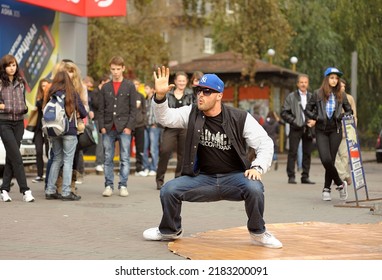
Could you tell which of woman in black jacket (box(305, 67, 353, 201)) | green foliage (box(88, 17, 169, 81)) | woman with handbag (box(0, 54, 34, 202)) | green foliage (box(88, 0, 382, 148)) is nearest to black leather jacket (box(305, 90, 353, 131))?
woman in black jacket (box(305, 67, 353, 201))

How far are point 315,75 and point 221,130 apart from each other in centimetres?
3598

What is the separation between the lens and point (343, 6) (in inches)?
1479

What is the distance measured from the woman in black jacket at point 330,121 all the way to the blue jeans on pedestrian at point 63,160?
3457 millimetres

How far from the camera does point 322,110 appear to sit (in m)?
13.3

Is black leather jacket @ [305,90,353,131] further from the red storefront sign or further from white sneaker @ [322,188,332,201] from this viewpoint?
the red storefront sign

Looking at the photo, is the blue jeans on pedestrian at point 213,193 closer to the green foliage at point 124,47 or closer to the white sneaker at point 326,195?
the white sneaker at point 326,195

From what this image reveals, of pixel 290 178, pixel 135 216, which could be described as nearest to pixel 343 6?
pixel 290 178

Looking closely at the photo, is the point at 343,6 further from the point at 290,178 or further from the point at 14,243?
the point at 14,243

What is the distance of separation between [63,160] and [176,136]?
2.34 metres

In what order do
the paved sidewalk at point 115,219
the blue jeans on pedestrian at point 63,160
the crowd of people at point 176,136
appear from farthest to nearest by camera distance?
the blue jeans on pedestrian at point 63,160
the crowd of people at point 176,136
the paved sidewalk at point 115,219

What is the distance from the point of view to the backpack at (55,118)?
12.3m

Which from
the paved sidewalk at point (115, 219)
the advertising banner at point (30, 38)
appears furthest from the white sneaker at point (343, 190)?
the advertising banner at point (30, 38)

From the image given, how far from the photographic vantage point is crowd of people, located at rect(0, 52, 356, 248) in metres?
8.30
